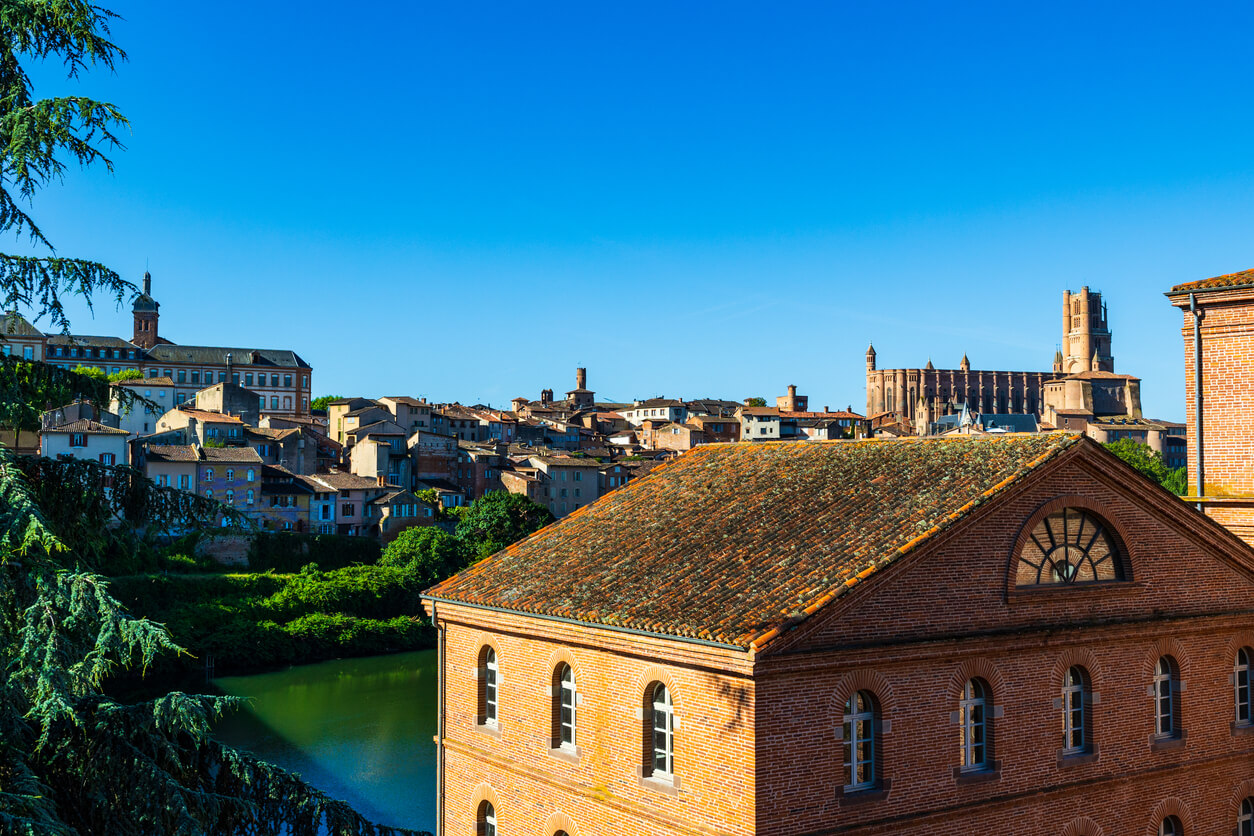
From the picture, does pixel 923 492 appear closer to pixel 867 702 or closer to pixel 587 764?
pixel 867 702

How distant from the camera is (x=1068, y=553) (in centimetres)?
1667

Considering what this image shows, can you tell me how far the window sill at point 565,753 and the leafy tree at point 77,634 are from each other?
7.16 m

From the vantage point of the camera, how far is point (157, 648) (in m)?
7.73

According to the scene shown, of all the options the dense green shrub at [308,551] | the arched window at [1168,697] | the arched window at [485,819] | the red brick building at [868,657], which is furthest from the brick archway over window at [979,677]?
the dense green shrub at [308,551]

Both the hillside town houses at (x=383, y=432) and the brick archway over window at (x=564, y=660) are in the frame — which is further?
the hillside town houses at (x=383, y=432)

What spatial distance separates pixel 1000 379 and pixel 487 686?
17889 centimetres

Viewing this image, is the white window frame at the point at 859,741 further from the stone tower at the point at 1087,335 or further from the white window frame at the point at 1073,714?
the stone tower at the point at 1087,335

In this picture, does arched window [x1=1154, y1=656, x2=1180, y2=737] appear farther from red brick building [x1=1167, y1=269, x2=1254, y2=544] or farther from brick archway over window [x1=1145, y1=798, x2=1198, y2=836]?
red brick building [x1=1167, y1=269, x2=1254, y2=544]

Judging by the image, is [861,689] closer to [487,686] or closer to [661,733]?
[661,733]

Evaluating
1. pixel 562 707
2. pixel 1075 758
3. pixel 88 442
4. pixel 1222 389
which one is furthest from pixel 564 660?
pixel 88 442

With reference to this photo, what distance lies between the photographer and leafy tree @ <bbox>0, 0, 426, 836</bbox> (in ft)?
25.4

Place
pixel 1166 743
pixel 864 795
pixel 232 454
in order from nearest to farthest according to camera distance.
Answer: pixel 864 795 → pixel 1166 743 → pixel 232 454

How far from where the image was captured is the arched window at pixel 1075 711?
1647 cm

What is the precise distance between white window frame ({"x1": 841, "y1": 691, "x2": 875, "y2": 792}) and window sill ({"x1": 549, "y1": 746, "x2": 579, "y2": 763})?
4.47 meters
